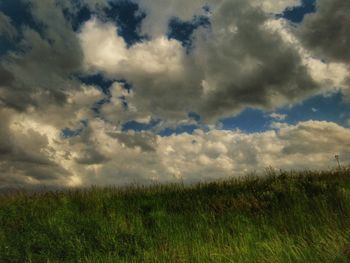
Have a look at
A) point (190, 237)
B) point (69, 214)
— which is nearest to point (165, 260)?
point (190, 237)

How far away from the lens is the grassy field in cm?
1027

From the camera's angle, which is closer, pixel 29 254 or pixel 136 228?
pixel 29 254

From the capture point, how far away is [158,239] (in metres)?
13.8

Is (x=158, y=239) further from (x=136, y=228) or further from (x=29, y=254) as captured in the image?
(x=29, y=254)

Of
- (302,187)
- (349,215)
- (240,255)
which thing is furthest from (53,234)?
(302,187)

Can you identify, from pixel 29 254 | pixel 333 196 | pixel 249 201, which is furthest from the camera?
pixel 249 201

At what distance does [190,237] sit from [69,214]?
18.7ft

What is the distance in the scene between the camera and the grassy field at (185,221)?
1027 cm

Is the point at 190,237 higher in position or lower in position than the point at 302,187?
lower

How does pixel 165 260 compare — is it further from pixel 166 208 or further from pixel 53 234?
pixel 166 208

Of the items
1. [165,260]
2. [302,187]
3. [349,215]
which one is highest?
[302,187]

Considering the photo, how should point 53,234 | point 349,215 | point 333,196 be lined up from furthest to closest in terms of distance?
point 333,196 < point 53,234 < point 349,215

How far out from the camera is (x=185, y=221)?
15805 millimetres

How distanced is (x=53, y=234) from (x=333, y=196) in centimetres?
1039
